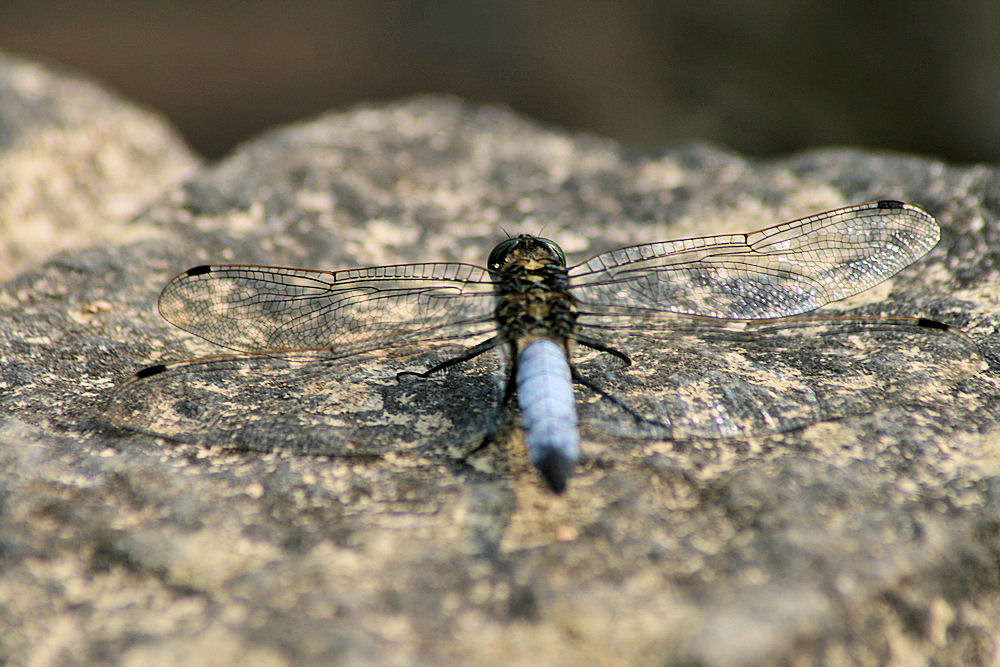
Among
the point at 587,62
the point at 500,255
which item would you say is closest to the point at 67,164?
the point at 500,255

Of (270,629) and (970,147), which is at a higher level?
(970,147)

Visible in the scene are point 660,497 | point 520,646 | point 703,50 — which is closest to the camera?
point 520,646

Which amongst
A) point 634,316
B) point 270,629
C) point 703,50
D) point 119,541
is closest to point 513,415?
point 634,316

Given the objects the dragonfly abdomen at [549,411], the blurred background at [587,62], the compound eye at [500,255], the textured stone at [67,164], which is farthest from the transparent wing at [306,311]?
the blurred background at [587,62]

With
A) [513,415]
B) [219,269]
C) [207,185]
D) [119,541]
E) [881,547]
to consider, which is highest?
[207,185]

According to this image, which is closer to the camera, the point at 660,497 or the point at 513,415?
the point at 660,497

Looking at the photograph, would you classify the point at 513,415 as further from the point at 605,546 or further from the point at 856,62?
the point at 856,62

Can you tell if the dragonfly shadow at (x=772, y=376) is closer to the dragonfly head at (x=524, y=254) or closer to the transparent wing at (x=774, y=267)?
the transparent wing at (x=774, y=267)

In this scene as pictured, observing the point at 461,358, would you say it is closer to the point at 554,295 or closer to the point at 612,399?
the point at 554,295
